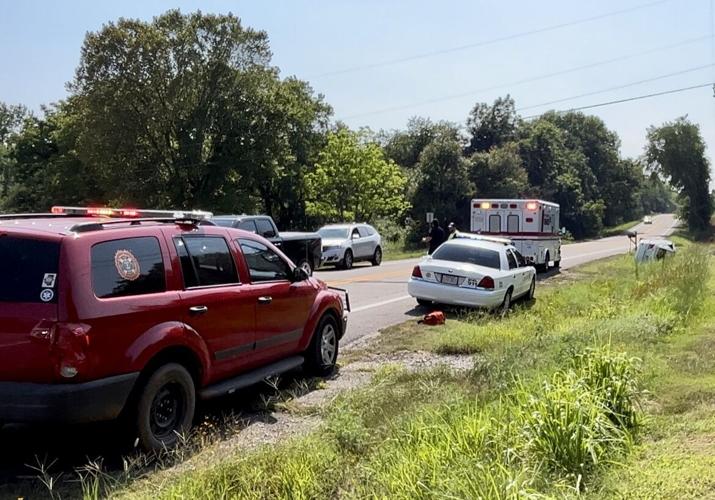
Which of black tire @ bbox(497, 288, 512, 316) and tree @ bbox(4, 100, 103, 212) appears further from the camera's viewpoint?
tree @ bbox(4, 100, 103, 212)

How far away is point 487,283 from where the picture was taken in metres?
12.9

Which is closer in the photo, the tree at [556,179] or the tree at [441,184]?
the tree at [441,184]

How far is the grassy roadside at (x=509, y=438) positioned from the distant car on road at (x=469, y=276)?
5.31 meters

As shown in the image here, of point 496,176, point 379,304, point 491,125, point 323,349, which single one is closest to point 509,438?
point 323,349

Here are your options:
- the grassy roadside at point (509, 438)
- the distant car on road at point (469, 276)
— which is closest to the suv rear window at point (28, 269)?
the grassy roadside at point (509, 438)

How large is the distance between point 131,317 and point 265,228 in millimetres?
13439

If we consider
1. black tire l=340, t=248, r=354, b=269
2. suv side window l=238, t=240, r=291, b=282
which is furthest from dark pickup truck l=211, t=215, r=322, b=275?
suv side window l=238, t=240, r=291, b=282

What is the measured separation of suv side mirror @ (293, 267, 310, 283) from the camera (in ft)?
24.5

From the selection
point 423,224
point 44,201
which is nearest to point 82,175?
point 44,201

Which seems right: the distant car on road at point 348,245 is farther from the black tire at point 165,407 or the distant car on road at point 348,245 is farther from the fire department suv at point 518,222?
the black tire at point 165,407

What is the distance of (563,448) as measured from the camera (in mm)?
4211

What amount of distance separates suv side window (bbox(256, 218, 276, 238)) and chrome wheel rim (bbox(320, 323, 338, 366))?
32.3ft

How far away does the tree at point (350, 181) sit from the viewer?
147ft

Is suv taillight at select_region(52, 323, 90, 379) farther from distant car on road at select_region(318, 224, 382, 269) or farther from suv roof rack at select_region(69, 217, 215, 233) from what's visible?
distant car on road at select_region(318, 224, 382, 269)
